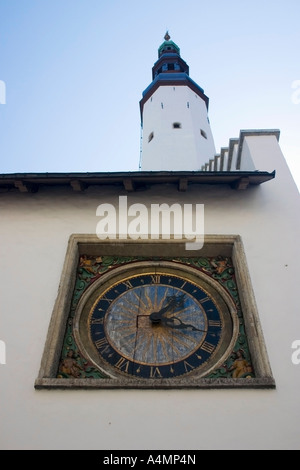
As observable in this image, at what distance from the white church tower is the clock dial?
680cm

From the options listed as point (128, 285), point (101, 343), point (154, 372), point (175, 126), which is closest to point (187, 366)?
point (154, 372)

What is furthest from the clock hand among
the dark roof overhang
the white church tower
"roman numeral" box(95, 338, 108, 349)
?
the white church tower

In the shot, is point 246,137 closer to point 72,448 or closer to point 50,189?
point 50,189

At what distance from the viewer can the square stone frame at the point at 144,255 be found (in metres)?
4.98

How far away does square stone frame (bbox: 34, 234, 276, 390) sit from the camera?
16.3ft

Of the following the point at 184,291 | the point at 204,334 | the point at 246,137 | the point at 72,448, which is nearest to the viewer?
the point at 72,448

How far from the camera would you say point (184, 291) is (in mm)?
6449

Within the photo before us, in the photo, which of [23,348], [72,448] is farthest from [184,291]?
[72,448]

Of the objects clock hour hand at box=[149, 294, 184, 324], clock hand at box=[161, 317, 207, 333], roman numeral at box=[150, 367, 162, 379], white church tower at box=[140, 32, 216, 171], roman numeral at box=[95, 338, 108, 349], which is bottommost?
roman numeral at box=[150, 367, 162, 379]

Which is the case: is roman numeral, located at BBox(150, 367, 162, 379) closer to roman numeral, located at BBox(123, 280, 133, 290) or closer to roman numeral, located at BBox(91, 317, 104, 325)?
roman numeral, located at BBox(91, 317, 104, 325)

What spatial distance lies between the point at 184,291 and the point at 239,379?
1669 mm

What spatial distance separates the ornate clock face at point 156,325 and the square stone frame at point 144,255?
0.33m

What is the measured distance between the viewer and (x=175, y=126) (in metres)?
15.0

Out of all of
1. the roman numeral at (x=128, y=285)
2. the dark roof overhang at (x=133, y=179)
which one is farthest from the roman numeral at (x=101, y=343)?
the dark roof overhang at (x=133, y=179)
